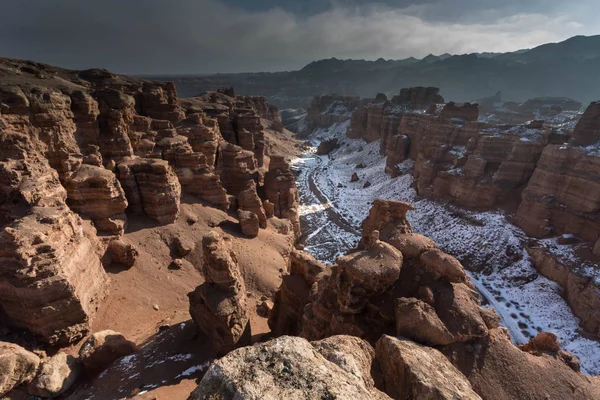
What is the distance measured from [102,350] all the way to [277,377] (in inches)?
419

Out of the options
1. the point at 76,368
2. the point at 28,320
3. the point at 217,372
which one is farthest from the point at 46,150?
the point at 217,372

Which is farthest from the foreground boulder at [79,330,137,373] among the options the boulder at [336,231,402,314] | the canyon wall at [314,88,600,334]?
the canyon wall at [314,88,600,334]

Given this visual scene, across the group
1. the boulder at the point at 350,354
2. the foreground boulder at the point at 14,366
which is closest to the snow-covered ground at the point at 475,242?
the boulder at the point at 350,354

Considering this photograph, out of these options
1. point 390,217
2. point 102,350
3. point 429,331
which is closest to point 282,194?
point 390,217

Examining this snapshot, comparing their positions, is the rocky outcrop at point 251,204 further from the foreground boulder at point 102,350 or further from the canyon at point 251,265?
the foreground boulder at point 102,350

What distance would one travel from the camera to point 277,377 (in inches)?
178

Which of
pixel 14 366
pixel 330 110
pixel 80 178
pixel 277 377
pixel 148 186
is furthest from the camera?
pixel 330 110

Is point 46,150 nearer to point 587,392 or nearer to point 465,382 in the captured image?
point 465,382

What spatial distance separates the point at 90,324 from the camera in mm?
13359

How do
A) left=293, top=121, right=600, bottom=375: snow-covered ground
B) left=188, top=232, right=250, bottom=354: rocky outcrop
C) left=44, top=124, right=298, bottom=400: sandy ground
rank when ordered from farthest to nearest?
left=293, top=121, right=600, bottom=375: snow-covered ground, left=188, top=232, right=250, bottom=354: rocky outcrop, left=44, top=124, right=298, bottom=400: sandy ground

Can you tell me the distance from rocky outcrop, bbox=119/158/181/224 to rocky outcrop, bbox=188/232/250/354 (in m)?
10.2

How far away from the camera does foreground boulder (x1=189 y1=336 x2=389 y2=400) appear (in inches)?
168

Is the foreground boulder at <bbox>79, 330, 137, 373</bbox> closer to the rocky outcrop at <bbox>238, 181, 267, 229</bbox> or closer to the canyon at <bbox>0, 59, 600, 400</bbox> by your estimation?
the canyon at <bbox>0, 59, 600, 400</bbox>

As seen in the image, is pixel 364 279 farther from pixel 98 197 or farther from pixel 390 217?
pixel 98 197
